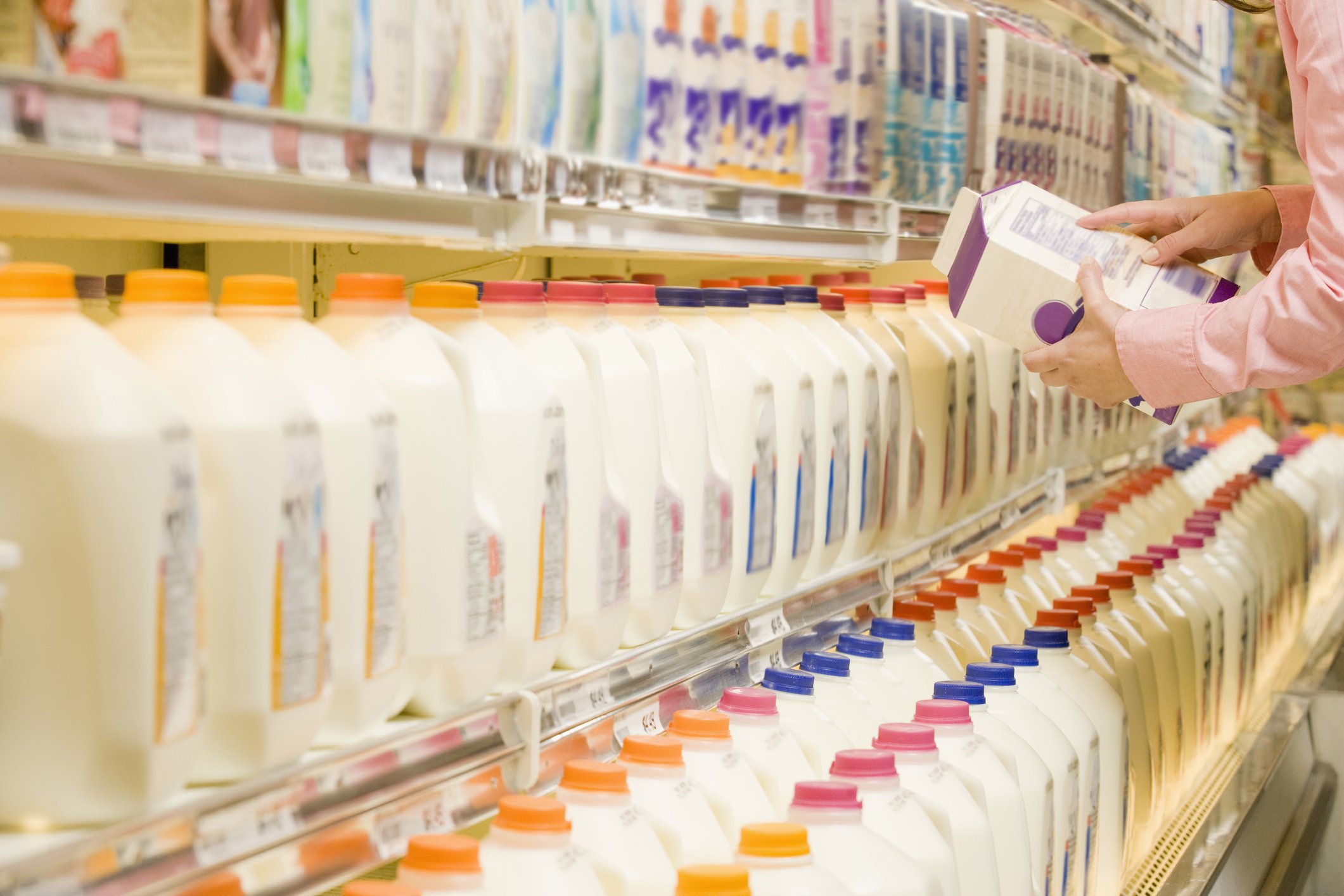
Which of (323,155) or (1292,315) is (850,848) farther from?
(1292,315)

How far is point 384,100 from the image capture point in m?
1.13

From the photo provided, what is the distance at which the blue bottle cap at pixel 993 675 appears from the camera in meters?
1.84

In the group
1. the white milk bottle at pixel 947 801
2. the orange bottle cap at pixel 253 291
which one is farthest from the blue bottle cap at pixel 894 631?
the orange bottle cap at pixel 253 291

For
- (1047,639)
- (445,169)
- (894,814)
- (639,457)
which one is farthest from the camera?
(1047,639)

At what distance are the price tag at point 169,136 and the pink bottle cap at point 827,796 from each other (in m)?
A: 0.73

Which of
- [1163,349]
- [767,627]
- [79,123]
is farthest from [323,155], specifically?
[1163,349]

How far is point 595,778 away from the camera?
3.82ft

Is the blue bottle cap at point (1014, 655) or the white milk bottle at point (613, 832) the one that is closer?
the white milk bottle at point (613, 832)

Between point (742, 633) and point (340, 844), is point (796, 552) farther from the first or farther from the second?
point (340, 844)

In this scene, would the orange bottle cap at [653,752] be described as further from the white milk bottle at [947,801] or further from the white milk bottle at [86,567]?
the white milk bottle at [86,567]

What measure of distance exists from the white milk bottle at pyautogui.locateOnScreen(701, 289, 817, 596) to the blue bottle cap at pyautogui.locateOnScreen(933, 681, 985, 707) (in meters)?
0.24

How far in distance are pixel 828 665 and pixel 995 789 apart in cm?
26

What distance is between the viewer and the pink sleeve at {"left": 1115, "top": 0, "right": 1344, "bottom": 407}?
65.6 inches

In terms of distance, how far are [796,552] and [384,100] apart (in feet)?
2.90
